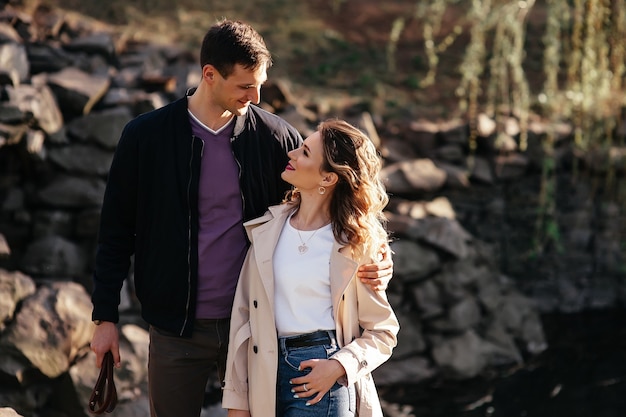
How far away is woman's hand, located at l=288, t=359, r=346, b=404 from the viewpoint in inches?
114

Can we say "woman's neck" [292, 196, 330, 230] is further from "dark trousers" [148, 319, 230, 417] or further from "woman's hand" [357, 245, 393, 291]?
"dark trousers" [148, 319, 230, 417]

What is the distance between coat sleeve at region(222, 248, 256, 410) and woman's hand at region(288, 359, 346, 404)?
0.85ft

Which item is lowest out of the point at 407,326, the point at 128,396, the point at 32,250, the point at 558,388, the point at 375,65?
the point at 558,388

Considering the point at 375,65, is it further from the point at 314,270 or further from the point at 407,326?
the point at 314,270

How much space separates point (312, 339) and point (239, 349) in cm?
28

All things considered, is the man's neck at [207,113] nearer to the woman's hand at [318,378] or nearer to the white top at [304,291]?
the white top at [304,291]

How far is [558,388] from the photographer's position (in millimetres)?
7430

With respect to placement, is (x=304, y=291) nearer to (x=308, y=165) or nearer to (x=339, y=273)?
(x=339, y=273)

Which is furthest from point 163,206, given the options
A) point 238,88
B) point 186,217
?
point 238,88

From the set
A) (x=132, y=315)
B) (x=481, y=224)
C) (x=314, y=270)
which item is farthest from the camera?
(x=481, y=224)

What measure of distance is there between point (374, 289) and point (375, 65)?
8.78 meters

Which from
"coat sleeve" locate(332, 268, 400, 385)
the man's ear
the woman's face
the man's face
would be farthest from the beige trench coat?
the man's ear

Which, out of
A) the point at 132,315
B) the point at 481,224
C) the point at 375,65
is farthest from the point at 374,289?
the point at 375,65

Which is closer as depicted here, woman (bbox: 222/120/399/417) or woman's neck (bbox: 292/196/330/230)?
woman (bbox: 222/120/399/417)
